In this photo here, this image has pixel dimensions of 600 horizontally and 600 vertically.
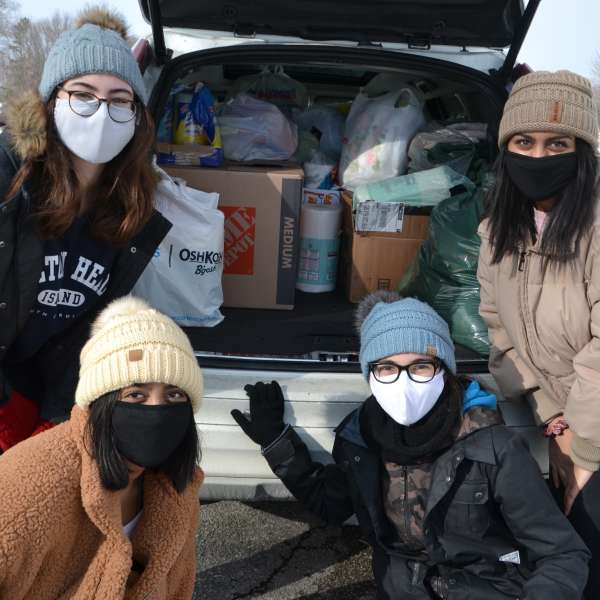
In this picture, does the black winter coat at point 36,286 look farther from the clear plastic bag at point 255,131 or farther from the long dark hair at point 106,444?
the clear plastic bag at point 255,131

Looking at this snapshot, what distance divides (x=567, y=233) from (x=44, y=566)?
5.02ft

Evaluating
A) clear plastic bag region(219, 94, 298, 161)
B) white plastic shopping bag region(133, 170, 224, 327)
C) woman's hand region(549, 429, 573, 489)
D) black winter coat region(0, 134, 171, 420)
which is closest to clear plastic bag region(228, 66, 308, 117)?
clear plastic bag region(219, 94, 298, 161)

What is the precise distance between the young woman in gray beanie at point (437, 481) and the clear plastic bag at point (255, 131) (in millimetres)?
1604

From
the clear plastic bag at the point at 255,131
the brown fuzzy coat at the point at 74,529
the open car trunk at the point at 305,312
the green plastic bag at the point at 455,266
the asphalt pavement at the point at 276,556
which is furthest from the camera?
the clear plastic bag at the point at 255,131

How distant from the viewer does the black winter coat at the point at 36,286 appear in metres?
1.82

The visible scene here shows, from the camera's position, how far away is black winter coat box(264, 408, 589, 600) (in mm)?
1830

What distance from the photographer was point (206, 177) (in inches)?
122

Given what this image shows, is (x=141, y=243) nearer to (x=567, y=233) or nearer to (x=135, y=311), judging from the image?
(x=135, y=311)

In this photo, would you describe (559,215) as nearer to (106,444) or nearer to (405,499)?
(405,499)

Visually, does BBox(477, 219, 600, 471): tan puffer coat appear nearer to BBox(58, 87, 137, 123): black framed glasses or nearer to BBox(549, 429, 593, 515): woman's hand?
BBox(549, 429, 593, 515): woman's hand

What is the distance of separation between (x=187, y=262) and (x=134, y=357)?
4.40 feet

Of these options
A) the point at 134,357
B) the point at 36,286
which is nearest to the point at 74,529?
the point at 134,357

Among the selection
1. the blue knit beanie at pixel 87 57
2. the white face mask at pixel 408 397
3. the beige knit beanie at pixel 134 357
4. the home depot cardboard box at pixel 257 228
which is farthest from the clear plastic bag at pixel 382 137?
the beige knit beanie at pixel 134 357

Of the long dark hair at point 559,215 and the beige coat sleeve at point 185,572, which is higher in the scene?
the long dark hair at point 559,215
